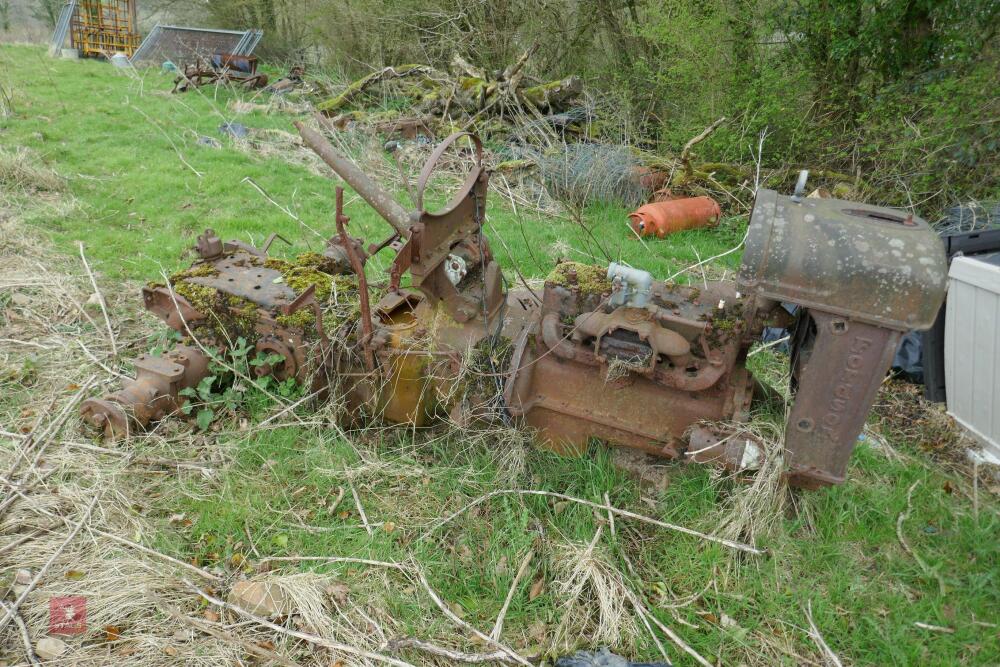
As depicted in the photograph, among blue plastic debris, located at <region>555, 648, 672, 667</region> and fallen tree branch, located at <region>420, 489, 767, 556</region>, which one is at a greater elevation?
fallen tree branch, located at <region>420, 489, 767, 556</region>

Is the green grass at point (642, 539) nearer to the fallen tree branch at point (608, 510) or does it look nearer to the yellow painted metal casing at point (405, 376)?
the fallen tree branch at point (608, 510)

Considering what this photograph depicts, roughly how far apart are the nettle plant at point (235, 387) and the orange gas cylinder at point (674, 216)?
423cm

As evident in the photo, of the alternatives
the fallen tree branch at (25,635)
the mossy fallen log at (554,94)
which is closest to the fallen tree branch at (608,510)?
the fallen tree branch at (25,635)

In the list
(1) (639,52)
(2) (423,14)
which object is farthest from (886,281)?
(2) (423,14)

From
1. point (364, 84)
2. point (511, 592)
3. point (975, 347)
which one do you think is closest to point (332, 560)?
point (511, 592)

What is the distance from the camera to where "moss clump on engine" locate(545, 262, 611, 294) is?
A: 9.02 ft

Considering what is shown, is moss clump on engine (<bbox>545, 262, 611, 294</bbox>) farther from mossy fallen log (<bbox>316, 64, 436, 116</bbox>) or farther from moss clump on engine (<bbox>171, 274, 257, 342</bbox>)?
mossy fallen log (<bbox>316, 64, 436, 116</bbox>)

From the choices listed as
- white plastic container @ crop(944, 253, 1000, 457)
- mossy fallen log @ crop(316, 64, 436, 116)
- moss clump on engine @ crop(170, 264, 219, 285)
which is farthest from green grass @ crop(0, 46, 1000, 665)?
mossy fallen log @ crop(316, 64, 436, 116)

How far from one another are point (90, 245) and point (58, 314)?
1253 millimetres

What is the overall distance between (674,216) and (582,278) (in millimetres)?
4066

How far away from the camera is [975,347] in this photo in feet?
11.5

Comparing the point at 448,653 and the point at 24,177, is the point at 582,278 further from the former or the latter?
the point at 24,177

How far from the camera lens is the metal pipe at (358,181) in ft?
9.14

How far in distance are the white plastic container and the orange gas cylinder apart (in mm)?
2991
